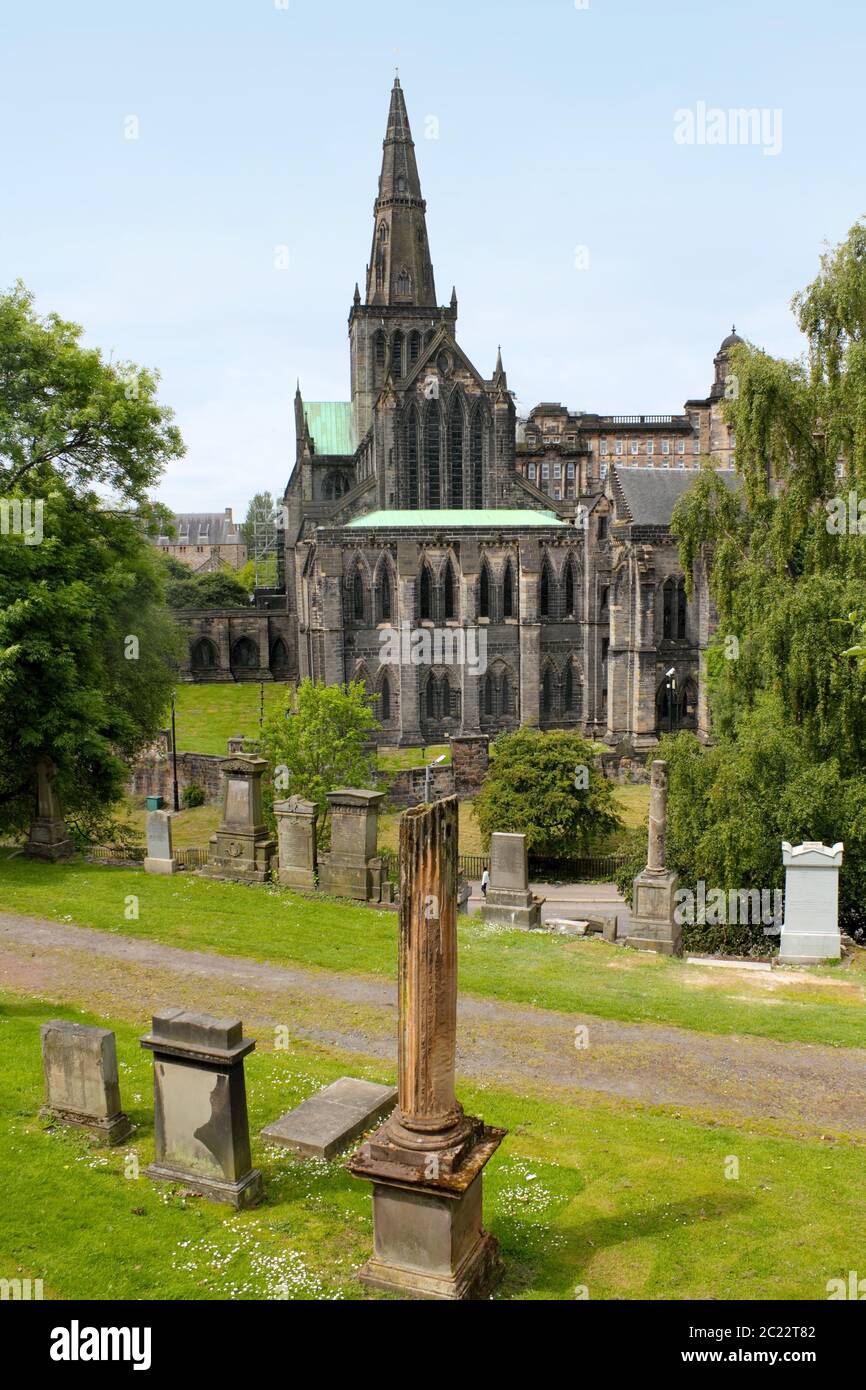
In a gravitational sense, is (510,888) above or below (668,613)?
below

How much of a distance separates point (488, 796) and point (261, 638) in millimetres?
40251

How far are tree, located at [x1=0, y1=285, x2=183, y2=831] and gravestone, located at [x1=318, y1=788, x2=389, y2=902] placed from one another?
5429 mm

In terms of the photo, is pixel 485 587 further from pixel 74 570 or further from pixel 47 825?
pixel 47 825

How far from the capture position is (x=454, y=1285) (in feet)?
21.9

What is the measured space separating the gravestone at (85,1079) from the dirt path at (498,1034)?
2.77 metres

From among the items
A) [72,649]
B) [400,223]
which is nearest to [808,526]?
[72,649]

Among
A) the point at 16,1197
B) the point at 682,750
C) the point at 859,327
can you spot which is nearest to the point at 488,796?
the point at 682,750

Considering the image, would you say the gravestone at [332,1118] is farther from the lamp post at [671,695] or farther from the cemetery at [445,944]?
the lamp post at [671,695]

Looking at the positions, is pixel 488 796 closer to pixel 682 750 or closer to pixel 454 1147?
pixel 682 750

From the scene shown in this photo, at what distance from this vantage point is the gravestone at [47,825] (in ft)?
66.0

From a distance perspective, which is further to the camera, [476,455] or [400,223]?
[400,223]

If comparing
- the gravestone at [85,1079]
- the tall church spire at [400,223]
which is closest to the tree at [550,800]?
the gravestone at [85,1079]

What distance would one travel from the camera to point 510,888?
677 inches

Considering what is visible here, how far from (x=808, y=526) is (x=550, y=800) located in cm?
1220
